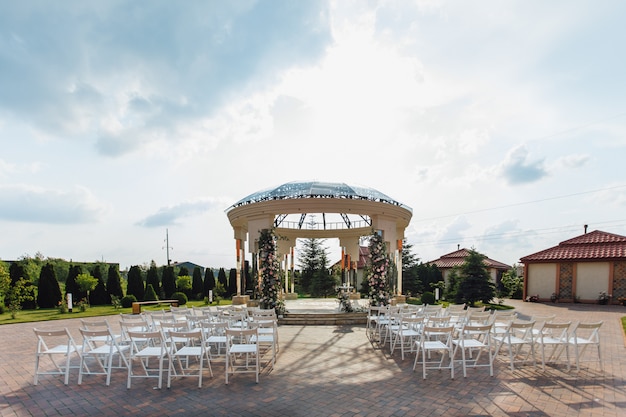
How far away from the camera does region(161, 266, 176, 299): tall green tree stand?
865 inches

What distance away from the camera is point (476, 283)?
695 inches

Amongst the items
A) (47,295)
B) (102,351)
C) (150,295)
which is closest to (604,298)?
(102,351)

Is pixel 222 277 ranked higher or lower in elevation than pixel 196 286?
higher

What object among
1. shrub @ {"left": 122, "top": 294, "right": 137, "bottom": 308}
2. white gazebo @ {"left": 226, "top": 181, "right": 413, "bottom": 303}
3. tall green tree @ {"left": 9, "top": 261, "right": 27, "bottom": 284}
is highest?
white gazebo @ {"left": 226, "top": 181, "right": 413, "bottom": 303}

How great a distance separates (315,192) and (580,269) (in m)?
16.8

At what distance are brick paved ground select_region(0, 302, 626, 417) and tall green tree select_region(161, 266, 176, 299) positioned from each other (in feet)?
48.9

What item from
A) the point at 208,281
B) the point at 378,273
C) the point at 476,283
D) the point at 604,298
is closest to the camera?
the point at 378,273

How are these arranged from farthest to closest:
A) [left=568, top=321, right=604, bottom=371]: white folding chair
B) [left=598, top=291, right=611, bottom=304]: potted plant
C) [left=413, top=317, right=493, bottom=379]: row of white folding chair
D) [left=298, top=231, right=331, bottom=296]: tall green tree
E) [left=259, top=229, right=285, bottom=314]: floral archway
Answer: [left=298, top=231, right=331, bottom=296]: tall green tree < [left=598, top=291, right=611, bottom=304]: potted plant < [left=259, top=229, right=285, bottom=314]: floral archway < [left=568, top=321, right=604, bottom=371]: white folding chair < [left=413, top=317, right=493, bottom=379]: row of white folding chair

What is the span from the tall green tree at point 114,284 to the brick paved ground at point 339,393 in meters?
12.9

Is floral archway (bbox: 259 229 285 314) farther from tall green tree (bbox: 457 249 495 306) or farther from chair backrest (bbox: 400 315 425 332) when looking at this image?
tall green tree (bbox: 457 249 495 306)

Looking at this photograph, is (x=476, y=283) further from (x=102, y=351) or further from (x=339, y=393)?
(x=102, y=351)

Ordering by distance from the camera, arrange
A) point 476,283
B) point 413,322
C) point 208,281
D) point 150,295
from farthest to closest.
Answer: point 208,281, point 150,295, point 476,283, point 413,322

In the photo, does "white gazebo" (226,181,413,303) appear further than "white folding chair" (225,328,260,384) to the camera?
Yes

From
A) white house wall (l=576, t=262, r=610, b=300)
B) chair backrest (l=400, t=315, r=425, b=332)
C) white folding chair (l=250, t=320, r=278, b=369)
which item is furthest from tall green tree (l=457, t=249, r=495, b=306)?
white folding chair (l=250, t=320, r=278, b=369)
